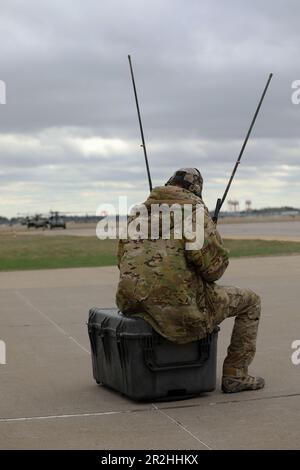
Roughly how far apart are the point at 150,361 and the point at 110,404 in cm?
49

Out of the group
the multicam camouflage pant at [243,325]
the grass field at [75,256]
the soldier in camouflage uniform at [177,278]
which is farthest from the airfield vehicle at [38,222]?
the soldier in camouflage uniform at [177,278]

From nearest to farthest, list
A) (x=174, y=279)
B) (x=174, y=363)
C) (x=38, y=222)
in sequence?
1. (x=174, y=279)
2. (x=174, y=363)
3. (x=38, y=222)

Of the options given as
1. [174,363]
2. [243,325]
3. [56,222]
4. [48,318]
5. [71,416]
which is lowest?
[71,416]

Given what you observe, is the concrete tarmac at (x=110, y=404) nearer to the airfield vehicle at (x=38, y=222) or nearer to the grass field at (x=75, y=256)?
the grass field at (x=75, y=256)

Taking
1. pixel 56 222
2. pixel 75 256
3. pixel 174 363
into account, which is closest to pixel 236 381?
pixel 174 363

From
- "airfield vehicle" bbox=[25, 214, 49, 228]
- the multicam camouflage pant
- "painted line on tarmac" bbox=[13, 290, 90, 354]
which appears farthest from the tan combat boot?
"airfield vehicle" bbox=[25, 214, 49, 228]

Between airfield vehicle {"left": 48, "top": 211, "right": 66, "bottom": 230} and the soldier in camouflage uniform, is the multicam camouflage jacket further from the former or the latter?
airfield vehicle {"left": 48, "top": 211, "right": 66, "bottom": 230}

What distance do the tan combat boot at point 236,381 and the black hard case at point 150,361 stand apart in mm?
111

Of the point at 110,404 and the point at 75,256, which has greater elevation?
the point at 75,256

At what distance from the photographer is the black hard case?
580cm

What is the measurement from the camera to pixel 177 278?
5762 mm

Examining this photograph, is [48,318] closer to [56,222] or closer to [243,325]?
[243,325]

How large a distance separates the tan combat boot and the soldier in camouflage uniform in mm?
515
